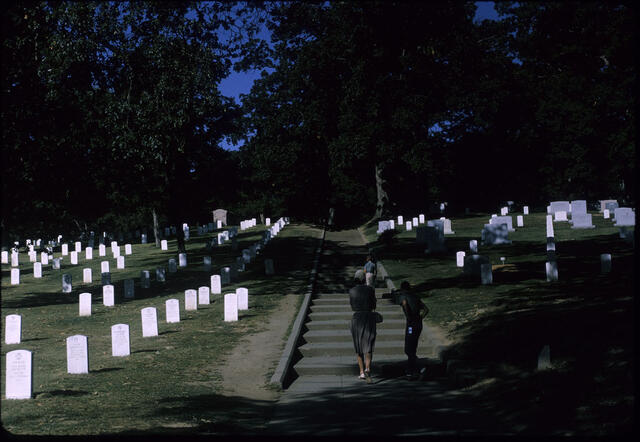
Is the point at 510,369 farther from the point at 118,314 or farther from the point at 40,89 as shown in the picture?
the point at 40,89

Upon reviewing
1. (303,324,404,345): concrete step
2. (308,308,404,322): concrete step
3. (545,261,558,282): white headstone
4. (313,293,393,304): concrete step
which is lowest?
(303,324,404,345): concrete step

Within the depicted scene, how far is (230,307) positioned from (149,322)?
237cm

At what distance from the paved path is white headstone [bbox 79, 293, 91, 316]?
24.0 ft

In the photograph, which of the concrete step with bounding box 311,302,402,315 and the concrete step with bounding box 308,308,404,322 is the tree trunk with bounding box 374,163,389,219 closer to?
the concrete step with bounding box 311,302,402,315

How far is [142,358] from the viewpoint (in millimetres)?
13312

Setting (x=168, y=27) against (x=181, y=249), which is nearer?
(x=168, y=27)

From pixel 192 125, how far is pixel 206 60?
13.7 meters

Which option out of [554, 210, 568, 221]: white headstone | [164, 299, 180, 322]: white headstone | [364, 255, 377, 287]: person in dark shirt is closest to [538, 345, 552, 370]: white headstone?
[364, 255, 377, 287]: person in dark shirt

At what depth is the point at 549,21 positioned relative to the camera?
46.2ft

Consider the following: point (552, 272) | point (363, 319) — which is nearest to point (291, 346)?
point (363, 319)

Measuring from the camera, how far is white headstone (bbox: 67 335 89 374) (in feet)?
38.7

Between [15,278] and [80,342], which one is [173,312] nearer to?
[80,342]

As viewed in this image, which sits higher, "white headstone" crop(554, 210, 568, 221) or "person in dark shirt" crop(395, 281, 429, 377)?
"white headstone" crop(554, 210, 568, 221)

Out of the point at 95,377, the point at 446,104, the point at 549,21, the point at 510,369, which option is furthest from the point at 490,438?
the point at 446,104
